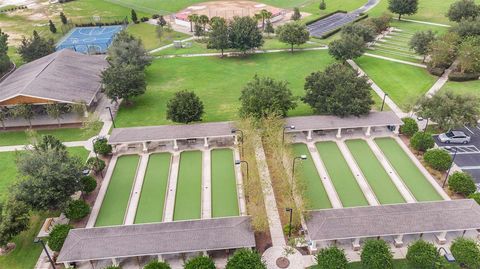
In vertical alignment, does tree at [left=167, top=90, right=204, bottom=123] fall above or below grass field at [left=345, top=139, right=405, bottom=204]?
above

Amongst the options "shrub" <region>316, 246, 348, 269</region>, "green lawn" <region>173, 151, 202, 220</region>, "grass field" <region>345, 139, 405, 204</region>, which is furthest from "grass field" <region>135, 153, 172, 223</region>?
"grass field" <region>345, 139, 405, 204</region>

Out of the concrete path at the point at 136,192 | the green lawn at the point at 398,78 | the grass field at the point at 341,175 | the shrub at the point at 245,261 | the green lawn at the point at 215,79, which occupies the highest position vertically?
the shrub at the point at 245,261

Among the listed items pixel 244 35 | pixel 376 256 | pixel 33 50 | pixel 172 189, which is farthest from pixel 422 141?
pixel 33 50

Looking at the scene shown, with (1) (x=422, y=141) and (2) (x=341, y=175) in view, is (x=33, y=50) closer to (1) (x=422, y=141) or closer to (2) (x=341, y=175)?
(2) (x=341, y=175)

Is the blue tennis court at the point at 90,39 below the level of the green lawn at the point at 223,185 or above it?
above

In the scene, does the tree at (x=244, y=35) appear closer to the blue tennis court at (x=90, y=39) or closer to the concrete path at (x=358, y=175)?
the blue tennis court at (x=90, y=39)

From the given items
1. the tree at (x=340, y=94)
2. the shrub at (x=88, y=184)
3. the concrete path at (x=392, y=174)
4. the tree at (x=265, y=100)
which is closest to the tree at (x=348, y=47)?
the tree at (x=340, y=94)

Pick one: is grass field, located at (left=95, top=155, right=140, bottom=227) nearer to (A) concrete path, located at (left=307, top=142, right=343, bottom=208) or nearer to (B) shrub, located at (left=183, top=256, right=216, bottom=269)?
(B) shrub, located at (left=183, top=256, right=216, bottom=269)
